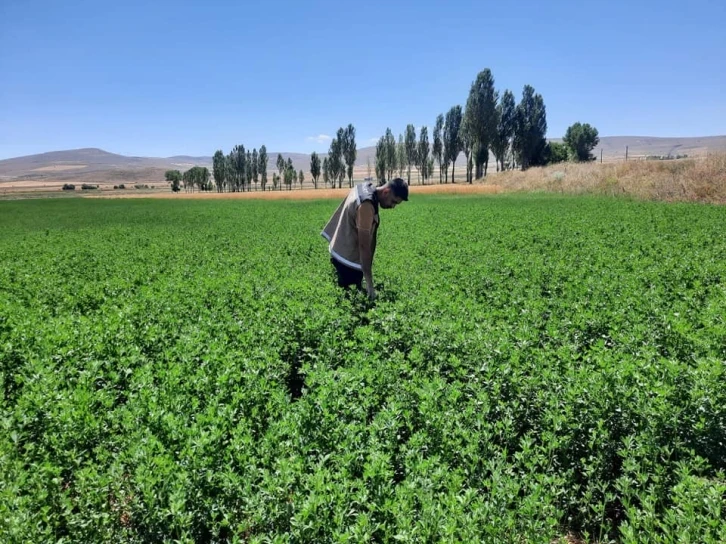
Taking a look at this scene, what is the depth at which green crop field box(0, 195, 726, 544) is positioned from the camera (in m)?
2.82

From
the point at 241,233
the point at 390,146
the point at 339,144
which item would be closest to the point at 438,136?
the point at 390,146

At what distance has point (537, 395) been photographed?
402 centimetres

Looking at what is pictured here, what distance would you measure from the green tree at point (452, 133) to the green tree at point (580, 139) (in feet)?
87.2

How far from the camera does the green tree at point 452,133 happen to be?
289 feet

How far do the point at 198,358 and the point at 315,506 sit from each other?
2.92 metres

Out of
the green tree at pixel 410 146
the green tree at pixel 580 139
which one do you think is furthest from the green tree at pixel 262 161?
the green tree at pixel 580 139

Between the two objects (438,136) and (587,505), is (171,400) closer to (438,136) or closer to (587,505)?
(587,505)

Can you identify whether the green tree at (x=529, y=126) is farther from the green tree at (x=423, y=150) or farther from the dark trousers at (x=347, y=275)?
the dark trousers at (x=347, y=275)

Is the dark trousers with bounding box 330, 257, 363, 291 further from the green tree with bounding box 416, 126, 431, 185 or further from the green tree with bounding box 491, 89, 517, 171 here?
the green tree with bounding box 416, 126, 431, 185

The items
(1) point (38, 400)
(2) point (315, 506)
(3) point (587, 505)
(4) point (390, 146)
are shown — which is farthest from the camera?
(4) point (390, 146)

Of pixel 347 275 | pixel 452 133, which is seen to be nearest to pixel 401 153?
pixel 452 133

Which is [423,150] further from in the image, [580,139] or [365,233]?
[365,233]

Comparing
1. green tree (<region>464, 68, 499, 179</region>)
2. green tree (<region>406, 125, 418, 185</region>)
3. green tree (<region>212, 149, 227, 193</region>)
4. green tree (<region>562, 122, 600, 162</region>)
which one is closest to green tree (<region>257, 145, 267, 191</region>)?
green tree (<region>212, 149, 227, 193</region>)

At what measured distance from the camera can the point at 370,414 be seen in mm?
4555
